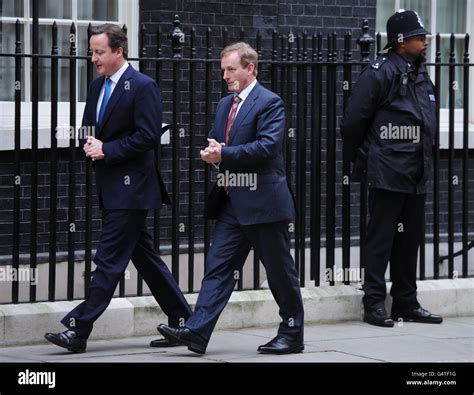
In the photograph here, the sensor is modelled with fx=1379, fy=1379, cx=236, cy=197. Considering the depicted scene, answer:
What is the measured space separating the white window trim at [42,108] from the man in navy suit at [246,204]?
215cm

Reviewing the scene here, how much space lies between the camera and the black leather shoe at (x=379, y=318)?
31.8 feet

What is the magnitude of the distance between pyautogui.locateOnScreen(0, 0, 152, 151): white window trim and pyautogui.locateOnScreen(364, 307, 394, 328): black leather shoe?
2.36m

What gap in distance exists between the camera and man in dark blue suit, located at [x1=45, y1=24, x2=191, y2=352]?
8320mm

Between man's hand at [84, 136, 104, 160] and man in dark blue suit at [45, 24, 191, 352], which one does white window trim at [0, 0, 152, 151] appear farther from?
man's hand at [84, 136, 104, 160]

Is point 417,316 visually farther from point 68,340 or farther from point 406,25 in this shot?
point 68,340

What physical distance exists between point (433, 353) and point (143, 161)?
2162 millimetres

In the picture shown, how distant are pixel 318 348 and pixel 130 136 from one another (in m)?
1.82

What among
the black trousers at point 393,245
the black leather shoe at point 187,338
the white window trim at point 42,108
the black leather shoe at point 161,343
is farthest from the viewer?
the white window trim at point 42,108

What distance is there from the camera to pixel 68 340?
8.34 metres

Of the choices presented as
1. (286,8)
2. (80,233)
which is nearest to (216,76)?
(286,8)

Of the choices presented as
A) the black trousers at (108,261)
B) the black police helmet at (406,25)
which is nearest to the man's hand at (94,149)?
the black trousers at (108,261)

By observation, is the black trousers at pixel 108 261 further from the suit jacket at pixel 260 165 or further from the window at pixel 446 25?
the window at pixel 446 25

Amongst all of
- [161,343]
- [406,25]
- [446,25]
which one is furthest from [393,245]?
[446,25]

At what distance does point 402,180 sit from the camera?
376 inches
